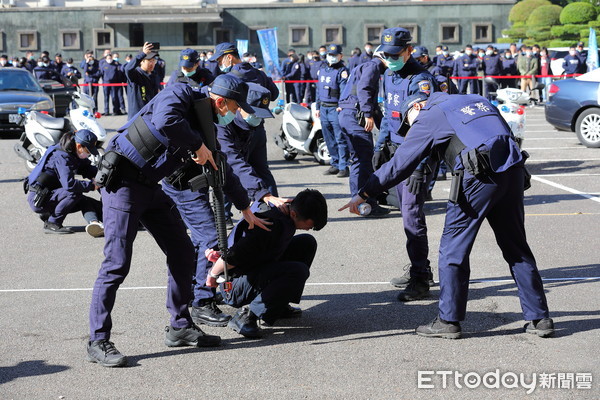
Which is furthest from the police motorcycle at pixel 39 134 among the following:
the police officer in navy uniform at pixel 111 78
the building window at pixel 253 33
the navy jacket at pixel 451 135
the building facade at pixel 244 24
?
the building window at pixel 253 33

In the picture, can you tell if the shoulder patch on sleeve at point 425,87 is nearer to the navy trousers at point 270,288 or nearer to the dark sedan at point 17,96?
the navy trousers at point 270,288

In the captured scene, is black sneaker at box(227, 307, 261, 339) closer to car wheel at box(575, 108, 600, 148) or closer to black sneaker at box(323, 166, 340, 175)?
black sneaker at box(323, 166, 340, 175)

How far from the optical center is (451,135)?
566 centimetres

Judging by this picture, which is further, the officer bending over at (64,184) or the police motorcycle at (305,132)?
the police motorcycle at (305,132)

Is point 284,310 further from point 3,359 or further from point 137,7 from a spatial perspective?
point 137,7

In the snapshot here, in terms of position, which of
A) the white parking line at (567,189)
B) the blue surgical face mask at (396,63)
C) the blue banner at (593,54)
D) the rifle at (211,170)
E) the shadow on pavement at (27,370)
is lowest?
the shadow on pavement at (27,370)

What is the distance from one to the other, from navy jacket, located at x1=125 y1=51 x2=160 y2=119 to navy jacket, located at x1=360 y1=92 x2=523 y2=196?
7071 mm

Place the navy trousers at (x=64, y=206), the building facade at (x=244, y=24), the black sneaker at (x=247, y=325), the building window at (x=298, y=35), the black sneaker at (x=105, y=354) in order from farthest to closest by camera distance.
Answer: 1. the building window at (x=298, y=35)
2. the building facade at (x=244, y=24)
3. the navy trousers at (x=64, y=206)
4. the black sneaker at (x=247, y=325)
5. the black sneaker at (x=105, y=354)

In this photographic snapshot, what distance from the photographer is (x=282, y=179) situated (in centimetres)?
1385

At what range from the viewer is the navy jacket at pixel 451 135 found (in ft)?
18.2

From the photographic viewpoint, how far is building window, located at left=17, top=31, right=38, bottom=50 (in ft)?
176

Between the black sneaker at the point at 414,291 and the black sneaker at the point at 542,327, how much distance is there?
1.17m

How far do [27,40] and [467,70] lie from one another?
34.8 meters

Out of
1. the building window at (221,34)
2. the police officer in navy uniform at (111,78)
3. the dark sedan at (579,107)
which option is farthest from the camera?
the building window at (221,34)
